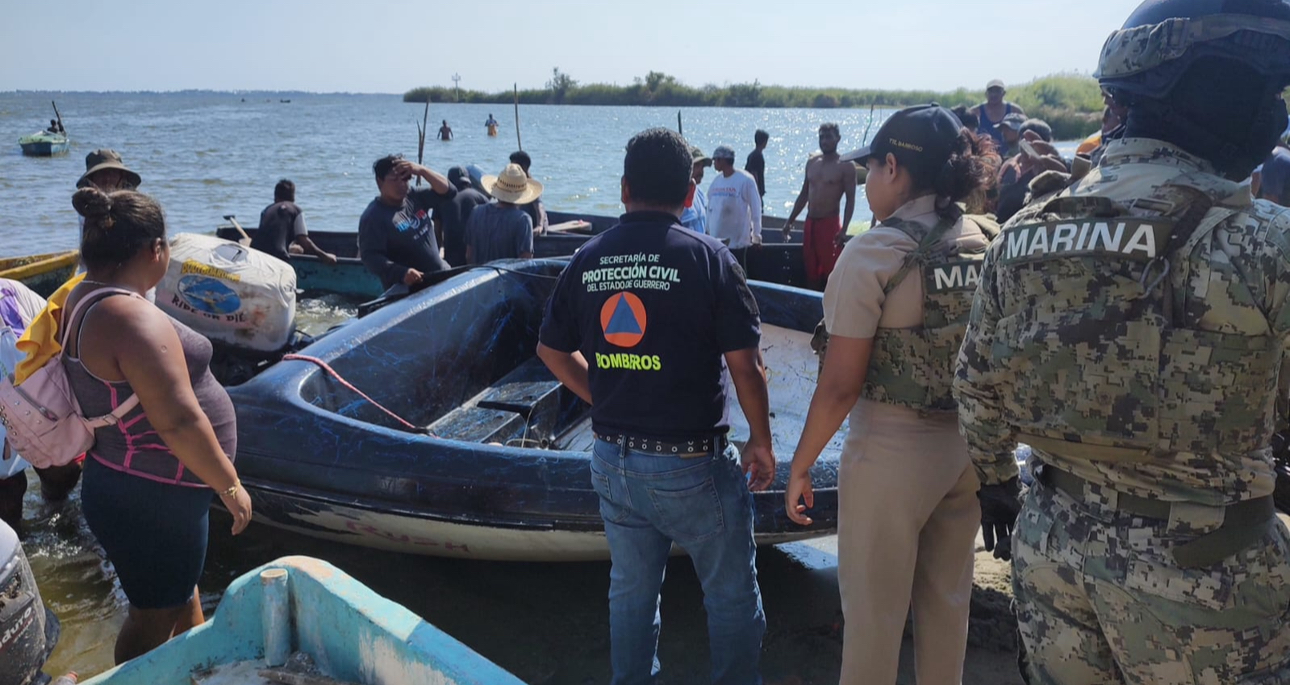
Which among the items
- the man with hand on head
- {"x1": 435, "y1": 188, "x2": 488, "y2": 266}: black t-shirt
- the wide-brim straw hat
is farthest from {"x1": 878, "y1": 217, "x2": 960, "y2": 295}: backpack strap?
{"x1": 435, "y1": 188, "x2": 488, "y2": 266}: black t-shirt

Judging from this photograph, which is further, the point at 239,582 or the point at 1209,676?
the point at 239,582

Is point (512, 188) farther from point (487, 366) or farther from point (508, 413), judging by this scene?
point (508, 413)

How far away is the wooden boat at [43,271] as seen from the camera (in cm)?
788

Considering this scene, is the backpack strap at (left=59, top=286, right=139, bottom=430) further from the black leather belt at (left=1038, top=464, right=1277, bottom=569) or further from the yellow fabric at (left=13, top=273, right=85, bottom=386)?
the black leather belt at (left=1038, top=464, right=1277, bottom=569)

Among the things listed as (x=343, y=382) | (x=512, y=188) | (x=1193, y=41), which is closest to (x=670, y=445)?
(x=1193, y=41)

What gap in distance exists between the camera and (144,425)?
2484mm

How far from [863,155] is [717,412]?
76cm

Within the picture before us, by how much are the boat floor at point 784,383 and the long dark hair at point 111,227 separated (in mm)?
2794

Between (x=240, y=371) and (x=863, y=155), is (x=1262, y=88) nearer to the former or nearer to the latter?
(x=863, y=155)

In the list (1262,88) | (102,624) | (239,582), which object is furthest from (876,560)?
(102,624)

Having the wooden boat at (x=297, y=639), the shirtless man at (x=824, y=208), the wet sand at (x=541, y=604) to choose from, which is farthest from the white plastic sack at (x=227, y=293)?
the shirtless man at (x=824, y=208)

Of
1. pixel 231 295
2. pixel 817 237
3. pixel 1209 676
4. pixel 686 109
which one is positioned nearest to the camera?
pixel 1209 676

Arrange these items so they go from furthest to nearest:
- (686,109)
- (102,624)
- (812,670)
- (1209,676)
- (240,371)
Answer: (686,109)
(240,371)
(102,624)
(812,670)
(1209,676)

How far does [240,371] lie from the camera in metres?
4.74
